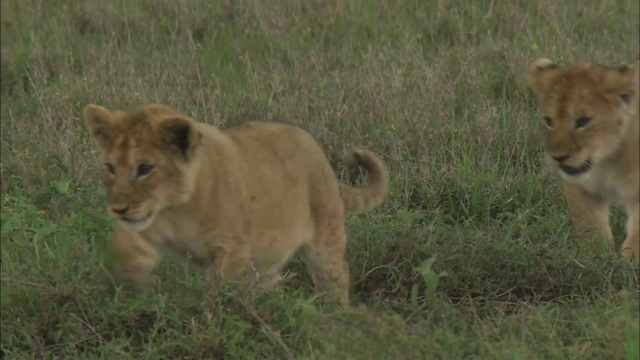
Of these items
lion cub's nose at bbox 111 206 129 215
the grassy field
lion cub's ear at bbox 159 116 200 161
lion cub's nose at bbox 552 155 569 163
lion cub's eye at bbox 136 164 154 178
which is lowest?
the grassy field

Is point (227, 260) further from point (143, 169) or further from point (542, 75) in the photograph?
point (542, 75)

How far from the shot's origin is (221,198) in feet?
14.8

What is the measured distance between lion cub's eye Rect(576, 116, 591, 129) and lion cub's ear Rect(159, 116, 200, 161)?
166 cm

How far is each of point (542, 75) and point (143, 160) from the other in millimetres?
1881

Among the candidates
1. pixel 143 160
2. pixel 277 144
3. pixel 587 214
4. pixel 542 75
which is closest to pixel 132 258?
pixel 143 160

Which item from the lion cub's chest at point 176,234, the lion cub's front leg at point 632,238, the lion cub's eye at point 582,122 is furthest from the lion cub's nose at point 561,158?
the lion cub's chest at point 176,234

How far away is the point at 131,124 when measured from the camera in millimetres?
4293

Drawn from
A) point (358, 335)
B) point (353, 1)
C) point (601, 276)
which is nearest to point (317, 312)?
point (358, 335)

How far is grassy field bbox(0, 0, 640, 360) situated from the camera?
4.30m

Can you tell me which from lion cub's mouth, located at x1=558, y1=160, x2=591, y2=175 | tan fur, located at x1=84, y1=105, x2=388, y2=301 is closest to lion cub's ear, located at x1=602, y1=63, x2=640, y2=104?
lion cub's mouth, located at x1=558, y1=160, x2=591, y2=175

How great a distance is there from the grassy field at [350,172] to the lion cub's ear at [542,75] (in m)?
0.55

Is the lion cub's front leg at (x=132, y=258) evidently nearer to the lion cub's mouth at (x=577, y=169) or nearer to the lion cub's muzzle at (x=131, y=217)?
the lion cub's muzzle at (x=131, y=217)

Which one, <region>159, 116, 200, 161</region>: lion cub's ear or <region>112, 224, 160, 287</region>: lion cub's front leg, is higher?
<region>159, 116, 200, 161</region>: lion cub's ear

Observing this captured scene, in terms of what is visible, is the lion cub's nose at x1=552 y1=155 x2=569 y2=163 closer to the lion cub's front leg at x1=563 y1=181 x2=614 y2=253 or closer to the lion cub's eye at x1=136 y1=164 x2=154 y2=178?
the lion cub's front leg at x1=563 y1=181 x2=614 y2=253
